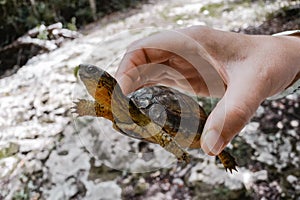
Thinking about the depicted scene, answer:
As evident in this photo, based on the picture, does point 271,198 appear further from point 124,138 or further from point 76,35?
point 76,35

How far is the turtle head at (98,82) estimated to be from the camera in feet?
3.22

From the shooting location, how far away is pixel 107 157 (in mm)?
2043

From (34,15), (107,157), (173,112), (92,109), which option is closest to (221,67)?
(173,112)

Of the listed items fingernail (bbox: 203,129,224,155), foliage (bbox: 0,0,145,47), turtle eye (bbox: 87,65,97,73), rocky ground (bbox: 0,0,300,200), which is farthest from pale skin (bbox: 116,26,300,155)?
foliage (bbox: 0,0,145,47)

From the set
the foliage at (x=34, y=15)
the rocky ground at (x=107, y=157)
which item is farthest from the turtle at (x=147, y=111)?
the foliage at (x=34, y=15)

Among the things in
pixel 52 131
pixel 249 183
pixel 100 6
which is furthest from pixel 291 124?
pixel 100 6

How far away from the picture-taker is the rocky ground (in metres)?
2.22

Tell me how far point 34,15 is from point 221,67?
11.1 ft

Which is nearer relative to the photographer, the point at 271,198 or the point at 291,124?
the point at 271,198

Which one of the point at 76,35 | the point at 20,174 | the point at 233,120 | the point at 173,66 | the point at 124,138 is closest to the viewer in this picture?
the point at 233,120

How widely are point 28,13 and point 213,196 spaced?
3042 mm

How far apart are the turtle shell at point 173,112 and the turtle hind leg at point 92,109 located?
81 mm

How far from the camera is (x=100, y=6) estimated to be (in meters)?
4.71

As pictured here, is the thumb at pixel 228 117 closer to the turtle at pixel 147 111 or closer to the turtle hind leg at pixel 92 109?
the turtle at pixel 147 111
